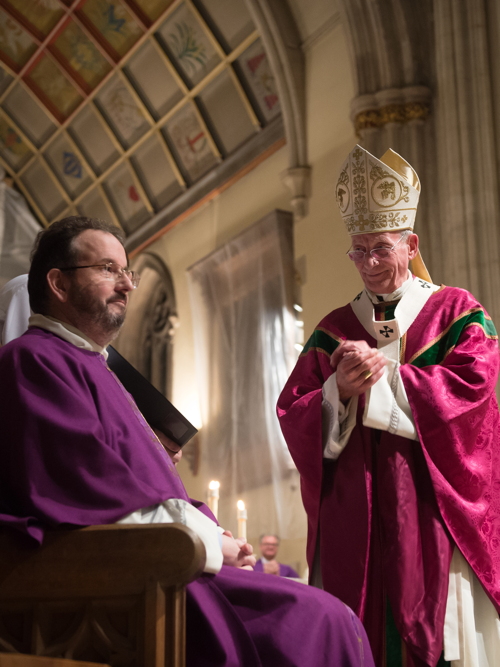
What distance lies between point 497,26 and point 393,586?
4486 millimetres

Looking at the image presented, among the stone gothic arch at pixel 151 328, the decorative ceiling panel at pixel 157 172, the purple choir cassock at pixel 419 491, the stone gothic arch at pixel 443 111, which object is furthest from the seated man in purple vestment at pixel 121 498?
the stone gothic arch at pixel 151 328

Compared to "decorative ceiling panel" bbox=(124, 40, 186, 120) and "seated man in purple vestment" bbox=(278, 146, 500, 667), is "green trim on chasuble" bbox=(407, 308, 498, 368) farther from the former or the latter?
"decorative ceiling panel" bbox=(124, 40, 186, 120)

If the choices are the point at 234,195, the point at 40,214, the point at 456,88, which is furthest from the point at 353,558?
the point at 40,214

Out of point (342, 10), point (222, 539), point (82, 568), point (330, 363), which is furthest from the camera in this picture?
point (342, 10)

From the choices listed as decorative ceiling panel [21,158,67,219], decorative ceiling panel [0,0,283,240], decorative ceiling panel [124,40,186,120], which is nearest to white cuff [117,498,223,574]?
decorative ceiling panel [0,0,283,240]

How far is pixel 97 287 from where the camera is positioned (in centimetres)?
252

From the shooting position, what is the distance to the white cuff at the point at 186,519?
2.02m

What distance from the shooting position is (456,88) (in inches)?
239

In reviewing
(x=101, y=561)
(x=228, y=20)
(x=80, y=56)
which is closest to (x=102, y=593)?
(x=101, y=561)

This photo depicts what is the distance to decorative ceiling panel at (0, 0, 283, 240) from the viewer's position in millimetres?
9453

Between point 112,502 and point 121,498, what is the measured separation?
0.02m

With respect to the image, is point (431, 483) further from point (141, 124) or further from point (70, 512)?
point (141, 124)

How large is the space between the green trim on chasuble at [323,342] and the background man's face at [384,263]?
0.78 ft

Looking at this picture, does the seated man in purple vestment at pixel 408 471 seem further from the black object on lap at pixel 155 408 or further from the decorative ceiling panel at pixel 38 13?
the decorative ceiling panel at pixel 38 13
